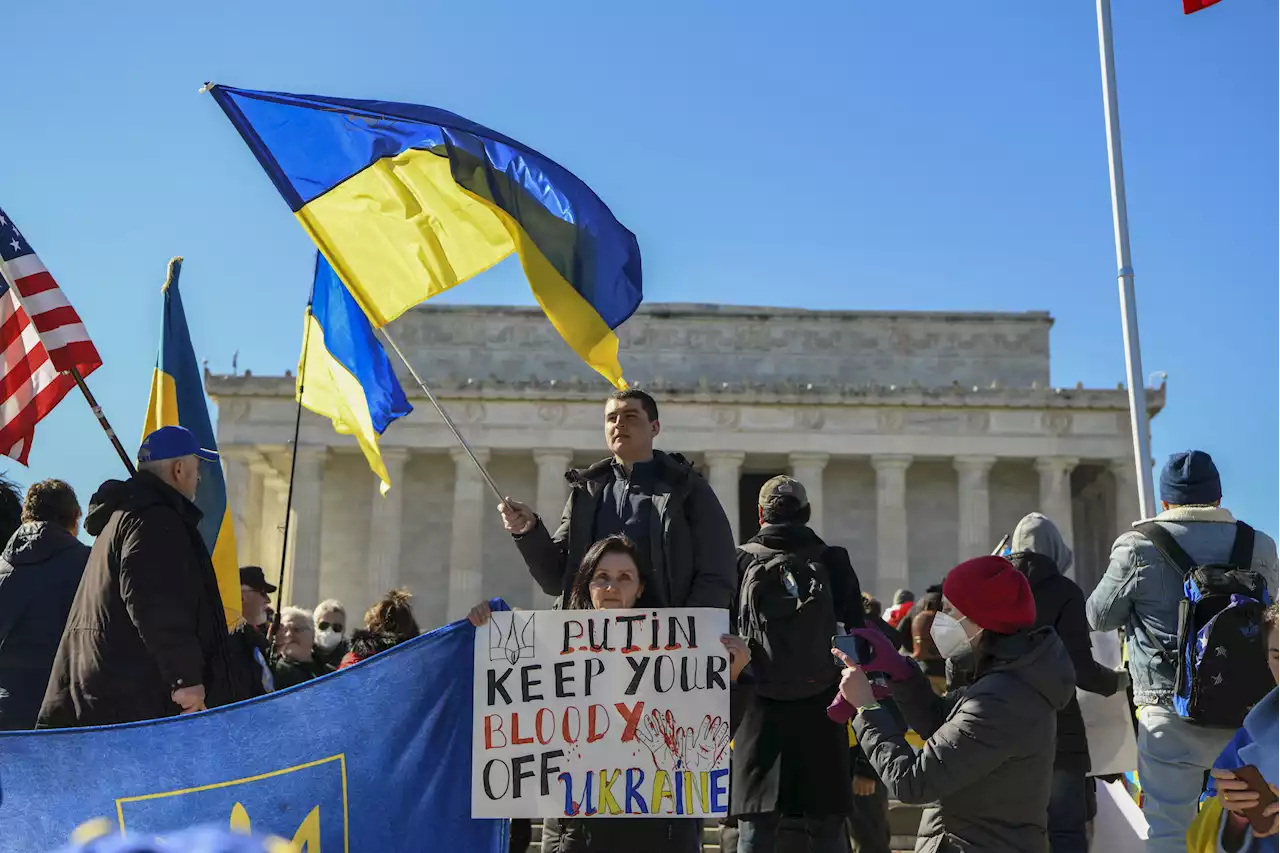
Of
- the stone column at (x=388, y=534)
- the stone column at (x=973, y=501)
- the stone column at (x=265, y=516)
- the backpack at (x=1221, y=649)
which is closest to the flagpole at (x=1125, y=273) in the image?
the backpack at (x=1221, y=649)

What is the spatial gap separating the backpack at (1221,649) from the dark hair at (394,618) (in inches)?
184

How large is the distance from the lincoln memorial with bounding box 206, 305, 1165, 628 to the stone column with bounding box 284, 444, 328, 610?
0.07 m

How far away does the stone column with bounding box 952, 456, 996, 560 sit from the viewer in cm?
4456

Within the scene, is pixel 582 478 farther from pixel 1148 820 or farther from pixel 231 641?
pixel 1148 820

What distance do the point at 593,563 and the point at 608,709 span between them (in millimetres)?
643

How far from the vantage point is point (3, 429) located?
926cm

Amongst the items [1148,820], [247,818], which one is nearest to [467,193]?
[247,818]

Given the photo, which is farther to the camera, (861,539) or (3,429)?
(861,539)

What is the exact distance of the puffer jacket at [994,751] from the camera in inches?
205

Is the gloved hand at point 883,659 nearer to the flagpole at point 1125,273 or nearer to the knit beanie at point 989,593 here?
the knit beanie at point 989,593

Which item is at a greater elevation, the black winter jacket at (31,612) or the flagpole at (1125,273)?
the flagpole at (1125,273)

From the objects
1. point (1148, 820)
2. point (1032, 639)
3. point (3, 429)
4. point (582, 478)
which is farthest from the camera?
point (3, 429)

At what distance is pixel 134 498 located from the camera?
21.4 feet

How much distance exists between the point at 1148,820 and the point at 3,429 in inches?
279
